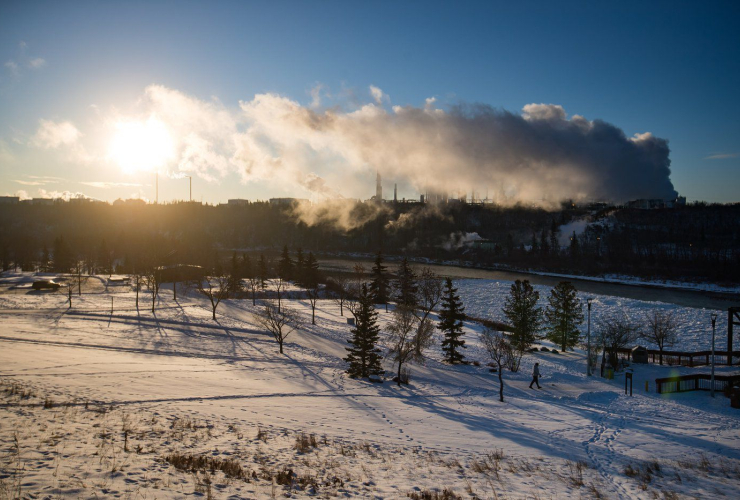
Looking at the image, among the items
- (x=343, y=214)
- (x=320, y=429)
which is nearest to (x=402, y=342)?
(x=320, y=429)

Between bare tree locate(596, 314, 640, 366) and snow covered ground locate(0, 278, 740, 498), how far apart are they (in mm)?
3321

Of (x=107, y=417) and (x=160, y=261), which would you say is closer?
(x=107, y=417)

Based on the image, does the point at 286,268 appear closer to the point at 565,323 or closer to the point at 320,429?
the point at 565,323

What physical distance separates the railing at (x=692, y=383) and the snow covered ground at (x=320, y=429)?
874mm

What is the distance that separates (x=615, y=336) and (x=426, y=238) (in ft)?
378

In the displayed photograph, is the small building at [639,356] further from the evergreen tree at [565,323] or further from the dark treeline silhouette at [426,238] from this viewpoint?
the dark treeline silhouette at [426,238]

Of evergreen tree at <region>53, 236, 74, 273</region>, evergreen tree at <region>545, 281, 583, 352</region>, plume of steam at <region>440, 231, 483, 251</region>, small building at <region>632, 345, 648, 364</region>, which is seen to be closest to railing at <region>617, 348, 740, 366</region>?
small building at <region>632, 345, 648, 364</region>

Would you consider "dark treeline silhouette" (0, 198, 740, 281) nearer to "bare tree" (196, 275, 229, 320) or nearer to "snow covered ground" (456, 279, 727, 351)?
"bare tree" (196, 275, 229, 320)

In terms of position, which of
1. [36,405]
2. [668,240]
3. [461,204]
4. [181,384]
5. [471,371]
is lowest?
[471,371]

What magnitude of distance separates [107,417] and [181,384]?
568 cm

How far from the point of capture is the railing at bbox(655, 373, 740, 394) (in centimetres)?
1984

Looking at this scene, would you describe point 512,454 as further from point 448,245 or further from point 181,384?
point 448,245

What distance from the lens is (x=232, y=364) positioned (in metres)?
22.9

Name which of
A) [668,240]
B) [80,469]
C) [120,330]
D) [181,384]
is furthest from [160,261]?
[668,240]
